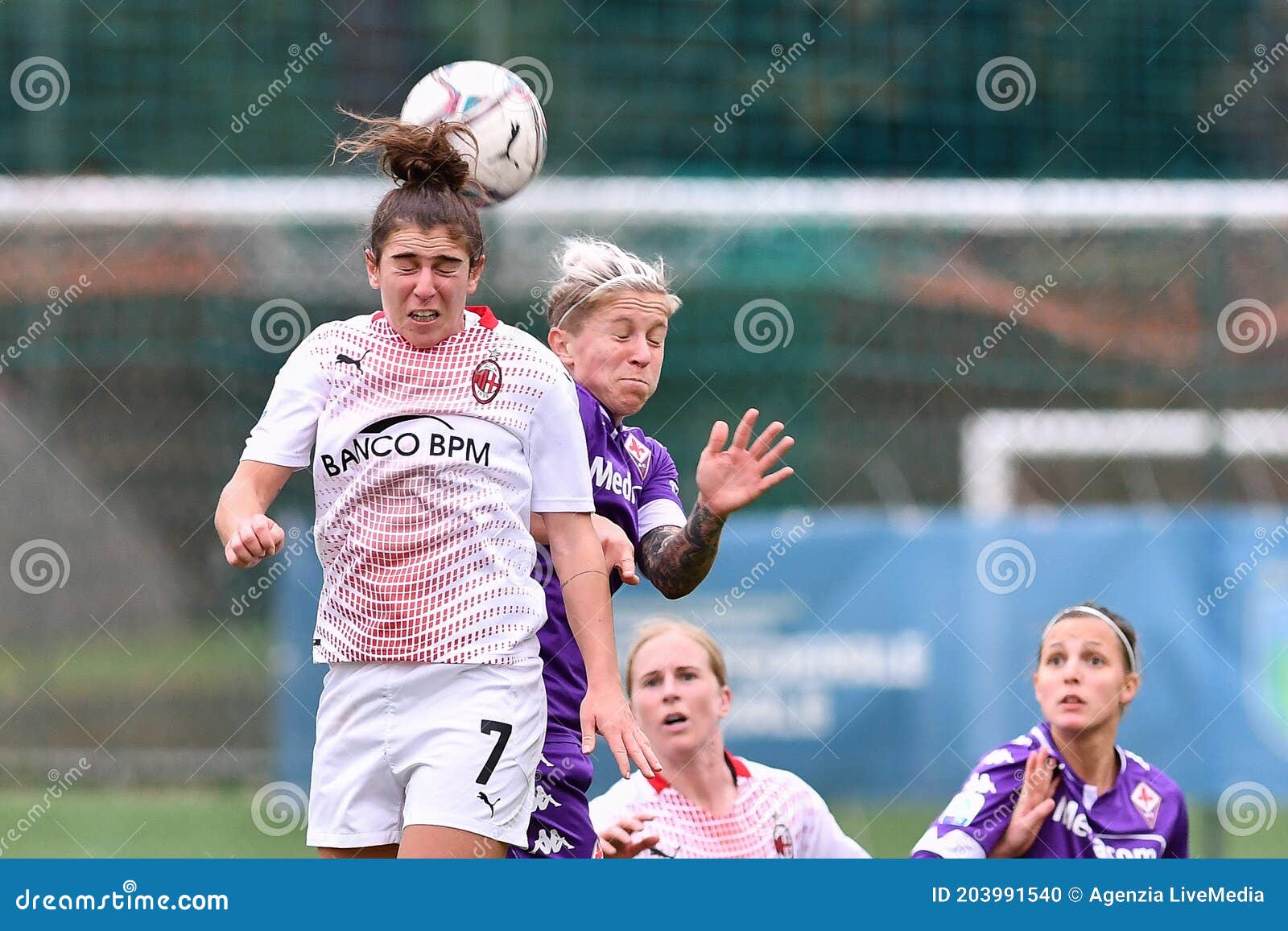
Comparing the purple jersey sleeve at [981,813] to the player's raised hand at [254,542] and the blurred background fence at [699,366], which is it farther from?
the blurred background fence at [699,366]

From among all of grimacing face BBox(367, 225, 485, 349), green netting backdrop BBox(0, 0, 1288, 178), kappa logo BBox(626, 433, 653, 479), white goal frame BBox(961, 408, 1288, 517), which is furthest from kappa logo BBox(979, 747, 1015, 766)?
green netting backdrop BBox(0, 0, 1288, 178)

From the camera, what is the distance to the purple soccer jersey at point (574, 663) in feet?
11.1

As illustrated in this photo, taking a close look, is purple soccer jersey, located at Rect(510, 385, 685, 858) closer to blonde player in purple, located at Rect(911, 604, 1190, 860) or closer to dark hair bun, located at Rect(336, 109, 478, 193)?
dark hair bun, located at Rect(336, 109, 478, 193)

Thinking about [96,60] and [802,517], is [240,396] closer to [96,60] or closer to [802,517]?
[802,517]

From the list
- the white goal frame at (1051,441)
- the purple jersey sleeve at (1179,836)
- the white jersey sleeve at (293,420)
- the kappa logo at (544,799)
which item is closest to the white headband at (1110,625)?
the purple jersey sleeve at (1179,836)

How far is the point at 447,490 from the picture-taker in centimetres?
311

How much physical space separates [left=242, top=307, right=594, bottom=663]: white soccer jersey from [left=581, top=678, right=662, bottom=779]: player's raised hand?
154mm

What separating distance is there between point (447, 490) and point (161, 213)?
6215 millimetres

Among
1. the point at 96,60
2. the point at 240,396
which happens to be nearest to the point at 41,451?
the point at 240,396

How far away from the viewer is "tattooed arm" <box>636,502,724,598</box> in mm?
3520

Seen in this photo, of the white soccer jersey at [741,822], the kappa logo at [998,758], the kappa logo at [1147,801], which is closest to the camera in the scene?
the kappa logo at [998,758]

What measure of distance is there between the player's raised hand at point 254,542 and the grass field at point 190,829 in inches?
172

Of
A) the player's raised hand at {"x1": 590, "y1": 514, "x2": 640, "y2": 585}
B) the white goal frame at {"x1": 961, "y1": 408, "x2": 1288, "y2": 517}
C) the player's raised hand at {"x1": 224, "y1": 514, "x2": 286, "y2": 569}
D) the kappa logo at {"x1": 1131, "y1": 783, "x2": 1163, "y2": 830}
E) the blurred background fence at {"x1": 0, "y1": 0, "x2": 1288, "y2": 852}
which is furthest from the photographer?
the white goal frame at {"x1": 961, "y1": 408, "x2": 1288, "y2": 517}

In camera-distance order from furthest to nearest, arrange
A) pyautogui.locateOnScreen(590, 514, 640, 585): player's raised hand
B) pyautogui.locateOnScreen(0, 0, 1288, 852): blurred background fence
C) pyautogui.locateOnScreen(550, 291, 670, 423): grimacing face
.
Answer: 1. pyautogui.locateOnScreen(0, 0, 1288, 852): blurred background fence
2. pyautogui.locateOnScreen(550, 291, 670, 423): grimacing face
3. pyautogui.locateOnScreen(590, 514, 640, 585): player's raised hand
